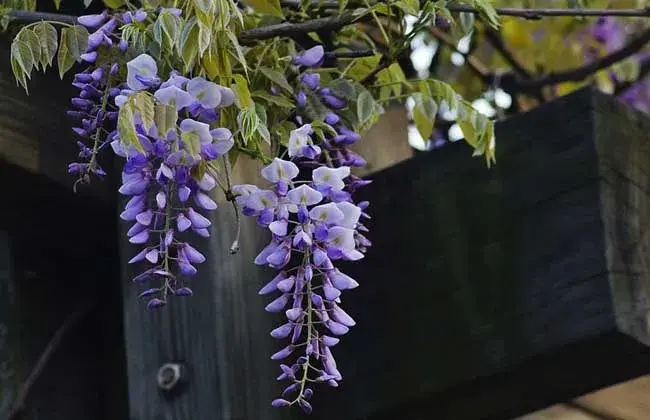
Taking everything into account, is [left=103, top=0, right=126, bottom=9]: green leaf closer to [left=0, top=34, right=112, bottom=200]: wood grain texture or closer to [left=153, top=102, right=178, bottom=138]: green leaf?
[left=0, top=34, right=112, bottom=200]: wood grain texture

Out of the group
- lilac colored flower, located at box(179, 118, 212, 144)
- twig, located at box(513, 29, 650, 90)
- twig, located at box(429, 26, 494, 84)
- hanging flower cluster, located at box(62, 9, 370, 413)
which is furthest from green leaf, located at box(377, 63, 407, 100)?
twig, located at box(513, 29, 650, 90)

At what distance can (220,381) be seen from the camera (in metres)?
1.35

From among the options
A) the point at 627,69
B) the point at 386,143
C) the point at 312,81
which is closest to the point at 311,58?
the point at 312,81

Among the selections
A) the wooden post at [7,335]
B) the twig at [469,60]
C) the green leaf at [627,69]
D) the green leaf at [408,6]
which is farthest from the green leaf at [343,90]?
the green leaf at [627,69]

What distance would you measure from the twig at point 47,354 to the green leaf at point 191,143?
0.51 meters

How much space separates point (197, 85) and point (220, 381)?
1.08ft

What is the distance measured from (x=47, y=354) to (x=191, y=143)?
1.71ft

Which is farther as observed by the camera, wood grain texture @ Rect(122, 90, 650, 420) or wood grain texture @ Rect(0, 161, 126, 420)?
wood grain texture @ Rect(0, 161, 126, 420)

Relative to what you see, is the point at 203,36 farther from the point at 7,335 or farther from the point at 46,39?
the point at 7,335

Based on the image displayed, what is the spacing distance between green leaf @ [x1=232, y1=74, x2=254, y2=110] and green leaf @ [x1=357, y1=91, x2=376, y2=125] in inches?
6.1

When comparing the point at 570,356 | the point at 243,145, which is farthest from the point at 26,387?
the point at 570,356

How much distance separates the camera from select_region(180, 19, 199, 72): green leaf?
1.18 m

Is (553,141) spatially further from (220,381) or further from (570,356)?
(220,381)

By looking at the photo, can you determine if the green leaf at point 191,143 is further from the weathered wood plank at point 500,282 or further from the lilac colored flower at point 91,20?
the weathered wood plank at point 500,282
